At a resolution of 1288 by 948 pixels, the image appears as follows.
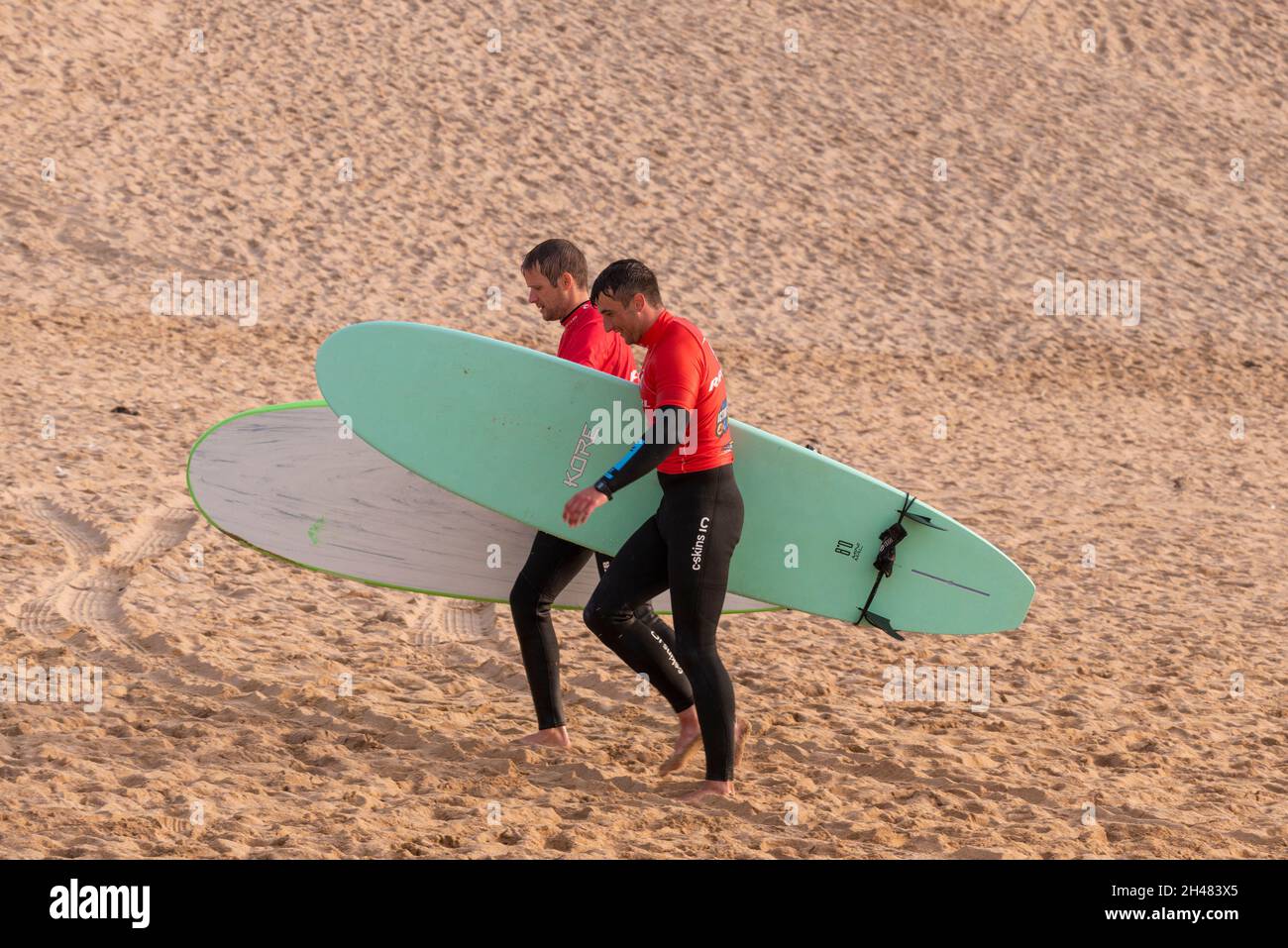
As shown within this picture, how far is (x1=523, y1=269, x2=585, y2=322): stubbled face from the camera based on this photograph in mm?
4043

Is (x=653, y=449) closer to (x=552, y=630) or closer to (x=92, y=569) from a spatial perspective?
(x=552, y=630)

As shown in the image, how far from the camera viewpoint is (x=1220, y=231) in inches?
617

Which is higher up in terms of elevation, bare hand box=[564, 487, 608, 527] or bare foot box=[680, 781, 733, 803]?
bare hand box=[564, 487, 608, 527]

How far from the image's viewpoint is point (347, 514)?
17.3 feet

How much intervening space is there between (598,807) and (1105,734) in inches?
81.9

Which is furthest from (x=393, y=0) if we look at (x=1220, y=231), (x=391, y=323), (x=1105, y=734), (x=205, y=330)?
(x=1105, y=734)

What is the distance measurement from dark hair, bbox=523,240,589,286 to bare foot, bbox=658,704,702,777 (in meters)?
1.45

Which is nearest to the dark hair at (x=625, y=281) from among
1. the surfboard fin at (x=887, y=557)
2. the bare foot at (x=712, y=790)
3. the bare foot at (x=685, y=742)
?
the surfboard fin at (x=887, y=557)

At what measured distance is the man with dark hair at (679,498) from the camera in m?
3.61

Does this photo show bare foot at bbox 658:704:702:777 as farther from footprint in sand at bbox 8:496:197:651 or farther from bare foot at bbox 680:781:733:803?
footprint in sand at bbox 8:496:197:651

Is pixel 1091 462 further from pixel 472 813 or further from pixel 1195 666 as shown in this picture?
pixel 472 813

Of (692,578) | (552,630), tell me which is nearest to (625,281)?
(692,578)

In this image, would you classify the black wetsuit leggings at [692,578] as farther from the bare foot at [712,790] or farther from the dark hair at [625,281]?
the dark hair at [625,281]

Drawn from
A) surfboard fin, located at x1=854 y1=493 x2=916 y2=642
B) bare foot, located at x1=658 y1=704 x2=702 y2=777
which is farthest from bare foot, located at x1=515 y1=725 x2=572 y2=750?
surfboard fin, located at x1=854 y1=493 x2=916 y2=642
